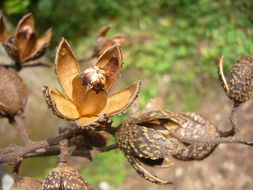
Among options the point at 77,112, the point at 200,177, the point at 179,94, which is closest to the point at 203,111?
the point at 179,94

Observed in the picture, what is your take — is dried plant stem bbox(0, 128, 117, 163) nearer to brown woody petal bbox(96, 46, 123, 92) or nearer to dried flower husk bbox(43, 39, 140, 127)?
dried flower husk bbox(43, 39, 140, 127)

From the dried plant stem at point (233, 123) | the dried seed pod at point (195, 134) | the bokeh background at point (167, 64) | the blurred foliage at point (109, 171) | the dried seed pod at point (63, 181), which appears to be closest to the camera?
the dried seed pod at point (63, 181)

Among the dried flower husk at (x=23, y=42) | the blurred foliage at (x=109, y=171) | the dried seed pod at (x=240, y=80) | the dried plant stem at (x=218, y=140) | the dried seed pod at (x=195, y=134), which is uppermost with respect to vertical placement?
the dried flower husk at (x=23, y=42)

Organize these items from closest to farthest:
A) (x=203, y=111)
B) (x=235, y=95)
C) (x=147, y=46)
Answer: (x=235, y=95) → (x=203, y=111) → (x=147, y=46)

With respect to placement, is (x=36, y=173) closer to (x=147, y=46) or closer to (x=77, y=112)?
(x=147, y=46)

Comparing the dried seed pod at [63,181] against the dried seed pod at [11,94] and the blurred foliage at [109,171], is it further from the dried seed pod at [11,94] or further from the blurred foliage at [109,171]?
the blurred foliage at [109,171]

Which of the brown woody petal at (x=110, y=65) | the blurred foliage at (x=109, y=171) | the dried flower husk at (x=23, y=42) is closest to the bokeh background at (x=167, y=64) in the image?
the blurred foliage at (x=109, y=171)
